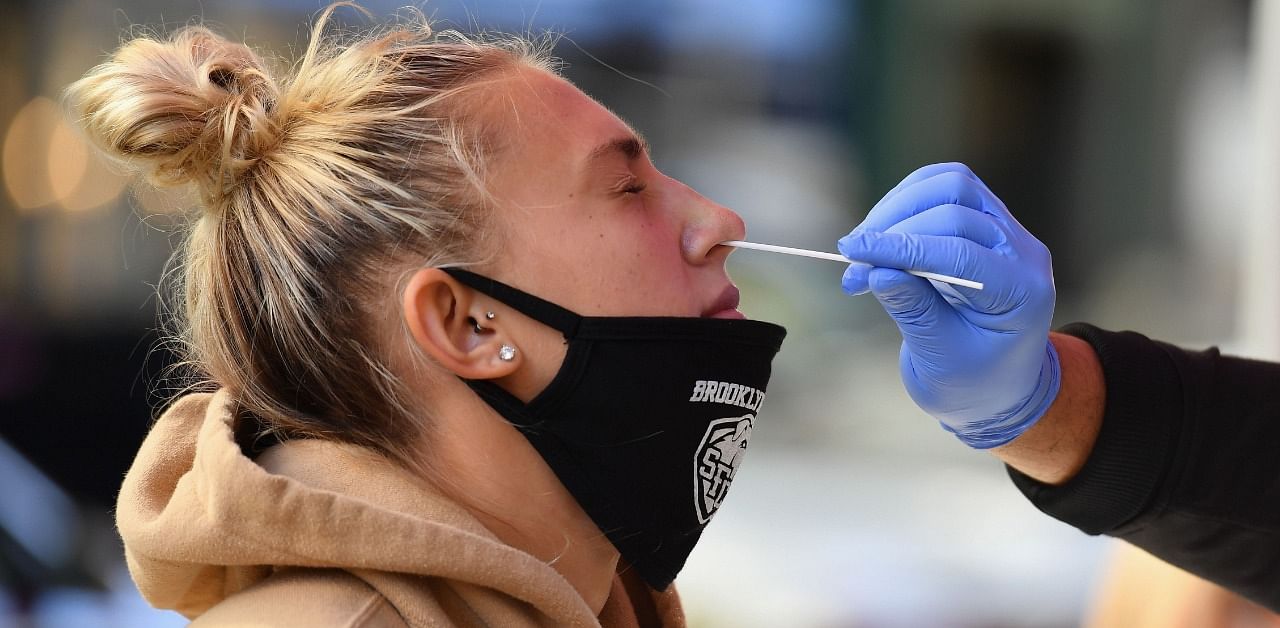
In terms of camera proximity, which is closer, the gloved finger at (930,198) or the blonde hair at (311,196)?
the blonde hair at (311,196)

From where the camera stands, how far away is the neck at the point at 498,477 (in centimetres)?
149

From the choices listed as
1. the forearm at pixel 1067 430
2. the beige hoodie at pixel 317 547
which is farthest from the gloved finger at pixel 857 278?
the beige hoodie at pixel 317 547

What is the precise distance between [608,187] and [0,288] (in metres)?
3.42

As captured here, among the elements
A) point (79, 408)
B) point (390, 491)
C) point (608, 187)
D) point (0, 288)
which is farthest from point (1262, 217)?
point (0, 288)

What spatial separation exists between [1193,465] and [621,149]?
1.02 meters

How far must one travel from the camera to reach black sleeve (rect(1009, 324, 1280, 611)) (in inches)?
69.4

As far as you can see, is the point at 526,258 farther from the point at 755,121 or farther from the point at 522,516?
the point at 755,121

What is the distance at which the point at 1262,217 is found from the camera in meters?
3.56

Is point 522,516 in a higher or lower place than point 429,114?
lower

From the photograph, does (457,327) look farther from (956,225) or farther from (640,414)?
(956,225)

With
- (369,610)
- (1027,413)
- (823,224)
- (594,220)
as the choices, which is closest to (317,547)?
(369,610)

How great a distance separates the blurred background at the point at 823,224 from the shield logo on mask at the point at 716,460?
103 inches

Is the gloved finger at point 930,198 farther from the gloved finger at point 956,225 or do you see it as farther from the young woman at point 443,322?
the young woman at point 443,322

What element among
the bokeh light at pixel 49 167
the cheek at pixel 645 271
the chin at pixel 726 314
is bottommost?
the bokeh light at pixel 49 167
